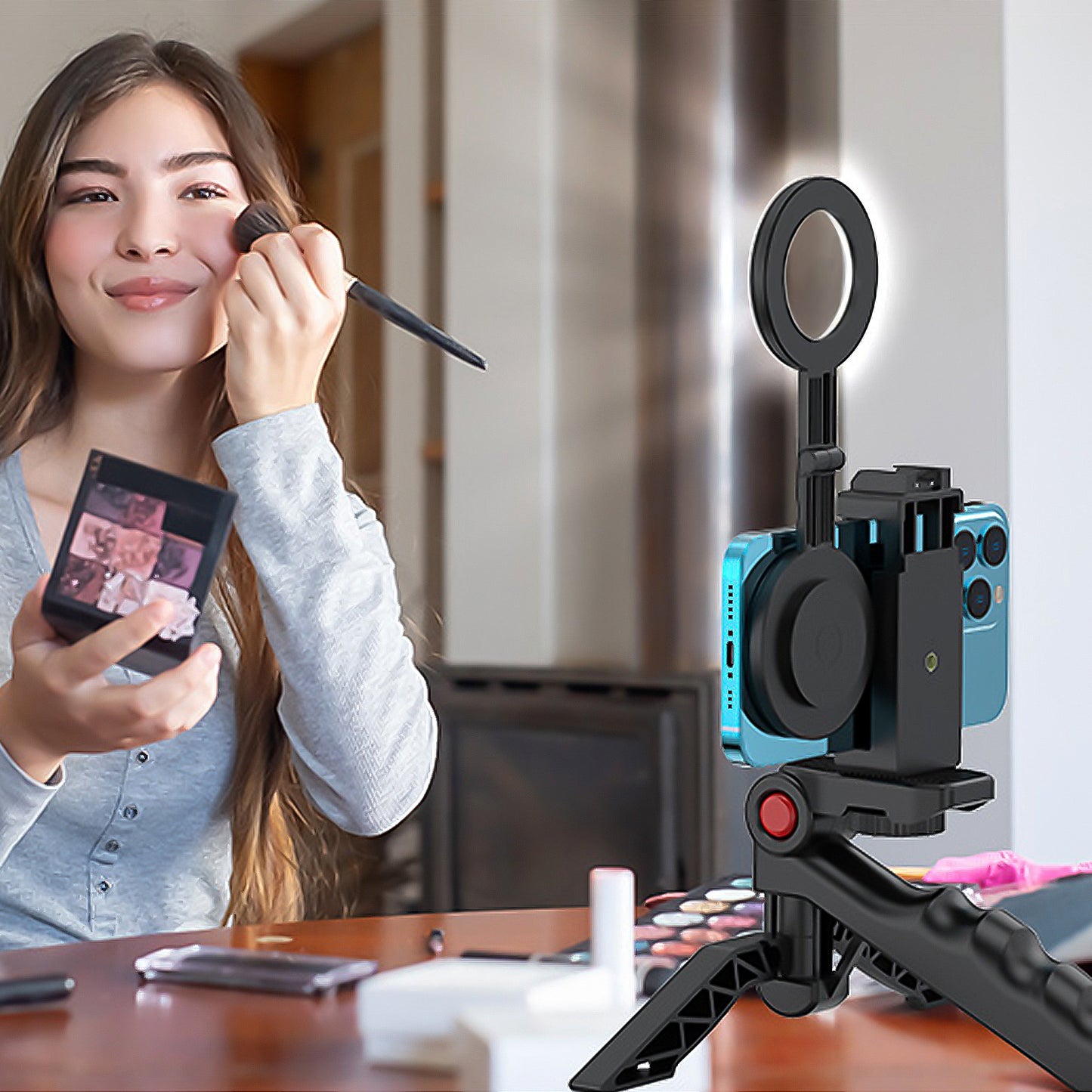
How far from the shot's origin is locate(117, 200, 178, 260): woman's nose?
1183mm

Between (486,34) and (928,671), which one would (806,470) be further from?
(486,34)

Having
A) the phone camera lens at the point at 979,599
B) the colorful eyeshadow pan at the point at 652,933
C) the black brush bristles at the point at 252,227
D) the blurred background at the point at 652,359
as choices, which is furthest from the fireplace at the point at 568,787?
the phone camera lens at the point at 979,599

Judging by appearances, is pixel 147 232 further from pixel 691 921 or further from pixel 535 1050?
pixel 535 1050

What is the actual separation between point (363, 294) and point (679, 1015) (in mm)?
690

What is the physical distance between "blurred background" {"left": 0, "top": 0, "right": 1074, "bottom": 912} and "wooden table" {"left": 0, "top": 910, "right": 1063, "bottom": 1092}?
0.74 meters

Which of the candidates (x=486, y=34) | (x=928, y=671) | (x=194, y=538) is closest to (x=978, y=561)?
(x=928, y=671)

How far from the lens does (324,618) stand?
112 centimetres

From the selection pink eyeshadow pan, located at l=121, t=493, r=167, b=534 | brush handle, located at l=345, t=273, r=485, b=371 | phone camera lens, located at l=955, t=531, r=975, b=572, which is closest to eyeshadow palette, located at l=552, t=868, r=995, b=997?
phone camera lens, located at l=955, t=531, r=975, b=572

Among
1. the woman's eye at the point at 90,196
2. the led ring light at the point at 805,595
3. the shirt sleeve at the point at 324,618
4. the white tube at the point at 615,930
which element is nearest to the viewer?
the led ring light at the point at 805,595

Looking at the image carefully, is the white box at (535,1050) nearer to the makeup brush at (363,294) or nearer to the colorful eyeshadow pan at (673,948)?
Result: the colorful eyeshadow pan at (673,948)

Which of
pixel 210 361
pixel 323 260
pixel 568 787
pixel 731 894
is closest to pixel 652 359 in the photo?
pixel 568 787

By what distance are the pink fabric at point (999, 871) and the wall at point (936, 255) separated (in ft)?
3.67

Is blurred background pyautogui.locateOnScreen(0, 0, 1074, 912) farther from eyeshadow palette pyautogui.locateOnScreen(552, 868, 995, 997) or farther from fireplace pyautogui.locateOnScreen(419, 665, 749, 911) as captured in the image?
eyeshadow palette pyautogui.locateOnScreen(552, 868, 995, 997)

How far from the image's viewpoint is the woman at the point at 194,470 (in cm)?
113
